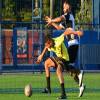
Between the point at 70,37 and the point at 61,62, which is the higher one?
the point at 70,37

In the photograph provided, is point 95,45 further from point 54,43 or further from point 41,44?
point 54,43

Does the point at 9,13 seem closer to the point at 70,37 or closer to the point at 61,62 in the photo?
the point at 70,37

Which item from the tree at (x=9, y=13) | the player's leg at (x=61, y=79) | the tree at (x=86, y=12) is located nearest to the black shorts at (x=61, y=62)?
the player's leg at (x=61, y=79)

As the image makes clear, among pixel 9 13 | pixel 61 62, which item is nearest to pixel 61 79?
pixel 61 62

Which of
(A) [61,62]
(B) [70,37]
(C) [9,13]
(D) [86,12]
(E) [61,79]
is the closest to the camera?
(E) [61,79]

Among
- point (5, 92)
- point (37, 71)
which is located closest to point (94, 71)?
point (37, 71)

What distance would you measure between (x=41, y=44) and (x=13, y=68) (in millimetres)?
1827

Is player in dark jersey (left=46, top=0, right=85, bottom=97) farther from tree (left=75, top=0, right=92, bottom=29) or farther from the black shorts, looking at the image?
tree (left=75, top=0, right=92, bottom=29)

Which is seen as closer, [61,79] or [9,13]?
[61,79]

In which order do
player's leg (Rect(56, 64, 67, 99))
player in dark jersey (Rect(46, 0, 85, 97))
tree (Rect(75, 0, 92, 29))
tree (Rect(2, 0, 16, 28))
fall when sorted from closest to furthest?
player's leg (Rect(56, 64, 67, 99))
player in dark jersey (Rect(46, 0, 85, 97))
tree (Rect(75, 0, 92, 29))
tree (Rect(2, 0, 16, 28))

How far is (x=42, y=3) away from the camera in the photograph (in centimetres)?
2144

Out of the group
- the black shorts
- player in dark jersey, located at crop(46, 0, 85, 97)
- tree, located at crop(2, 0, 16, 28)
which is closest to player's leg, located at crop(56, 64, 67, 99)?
the black shorts

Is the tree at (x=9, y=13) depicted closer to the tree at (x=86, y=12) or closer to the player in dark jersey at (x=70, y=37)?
the tree at (x=86, y=12)

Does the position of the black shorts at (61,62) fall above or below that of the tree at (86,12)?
below
